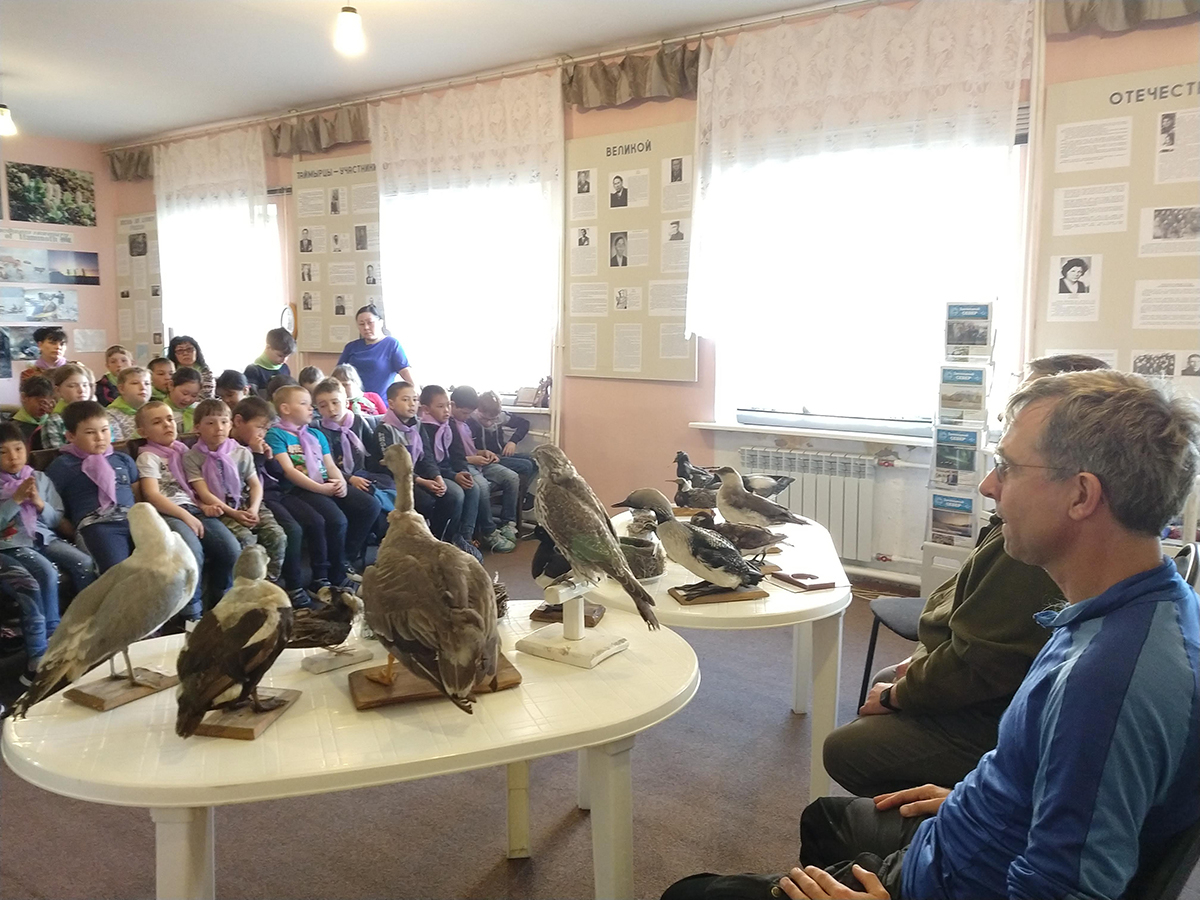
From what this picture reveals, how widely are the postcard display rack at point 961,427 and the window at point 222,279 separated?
18.2 ft

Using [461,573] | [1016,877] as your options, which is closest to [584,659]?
[461,573]

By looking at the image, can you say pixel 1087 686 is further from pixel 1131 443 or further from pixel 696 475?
pixel 696 475

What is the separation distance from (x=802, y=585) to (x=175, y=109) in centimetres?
697

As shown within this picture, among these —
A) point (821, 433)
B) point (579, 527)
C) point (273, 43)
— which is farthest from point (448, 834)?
point (273, 43)

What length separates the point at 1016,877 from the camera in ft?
3.42

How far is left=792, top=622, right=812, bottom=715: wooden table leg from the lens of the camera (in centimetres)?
307

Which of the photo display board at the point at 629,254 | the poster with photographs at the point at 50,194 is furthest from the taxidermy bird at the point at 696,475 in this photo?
the poster with photographs at the point at 50,194

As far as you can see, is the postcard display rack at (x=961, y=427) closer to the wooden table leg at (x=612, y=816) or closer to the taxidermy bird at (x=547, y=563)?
the taxidermy bird at (x=547, y=563)

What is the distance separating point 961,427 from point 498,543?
2.80 m

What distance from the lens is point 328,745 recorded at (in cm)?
135

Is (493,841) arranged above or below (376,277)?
below

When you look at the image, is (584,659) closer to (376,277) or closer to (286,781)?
(286,781)

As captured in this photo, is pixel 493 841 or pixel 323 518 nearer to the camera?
pixel 493 841

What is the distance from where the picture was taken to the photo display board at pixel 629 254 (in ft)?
16.8
